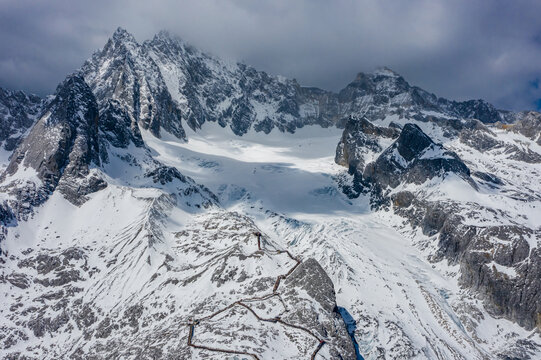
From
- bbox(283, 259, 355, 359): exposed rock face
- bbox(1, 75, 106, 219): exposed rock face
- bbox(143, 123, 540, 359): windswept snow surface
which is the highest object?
bbox(1, 75, 106, 219): exposed rock face

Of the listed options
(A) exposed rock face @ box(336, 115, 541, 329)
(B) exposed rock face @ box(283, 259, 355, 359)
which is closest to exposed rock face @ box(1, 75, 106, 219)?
(B) exposed rock face @ box(283, 259, 355, 359)

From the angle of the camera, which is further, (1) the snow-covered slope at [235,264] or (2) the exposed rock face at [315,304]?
(1) the snow-covered slope at [235,264]

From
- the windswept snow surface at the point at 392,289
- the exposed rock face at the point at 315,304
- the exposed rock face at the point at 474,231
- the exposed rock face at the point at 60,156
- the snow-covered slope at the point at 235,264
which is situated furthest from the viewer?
the exposed rock face at the point at 60,156

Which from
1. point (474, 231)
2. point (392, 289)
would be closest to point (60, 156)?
point (392, 289)

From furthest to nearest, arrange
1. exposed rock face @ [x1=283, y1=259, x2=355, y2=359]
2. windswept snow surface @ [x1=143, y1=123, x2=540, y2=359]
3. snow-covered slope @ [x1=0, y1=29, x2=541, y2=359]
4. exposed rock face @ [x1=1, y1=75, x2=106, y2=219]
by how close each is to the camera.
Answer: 1. exposed rock face @ [x1=1, y1=75, x2=106, y2=219]
2. windswept snow surface @ [x1=143, y1=123, x2=540, y2=359]
3. snow-covered slope @ [x1=0, y1=29, x2=541, y2=359]
4. exposed rock face @ [x1=283, y1=259, x2=355, y2=359]

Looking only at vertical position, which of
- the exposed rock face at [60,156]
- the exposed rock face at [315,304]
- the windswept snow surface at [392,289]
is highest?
the exposed rock face at [60,156]

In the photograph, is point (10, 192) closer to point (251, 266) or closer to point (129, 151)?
point (129, 151)

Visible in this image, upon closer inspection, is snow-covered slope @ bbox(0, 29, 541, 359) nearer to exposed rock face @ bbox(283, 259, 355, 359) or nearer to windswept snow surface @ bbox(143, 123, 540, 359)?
exposed rock face @ bbox(283, 259, 355, 359)

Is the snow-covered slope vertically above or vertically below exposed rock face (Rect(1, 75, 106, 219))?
below

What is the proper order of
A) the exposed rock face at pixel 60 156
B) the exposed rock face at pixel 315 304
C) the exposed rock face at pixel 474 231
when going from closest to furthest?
the exposed rock face at pixel 315 304, the exposed rock face at pixel 474 231, the exposed rock face at pixel 60 156

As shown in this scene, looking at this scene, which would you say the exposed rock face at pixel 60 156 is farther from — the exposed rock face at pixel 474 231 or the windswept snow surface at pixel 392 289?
the exposed rock face at pixel 474 231

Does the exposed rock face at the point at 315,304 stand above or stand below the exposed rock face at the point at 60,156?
below

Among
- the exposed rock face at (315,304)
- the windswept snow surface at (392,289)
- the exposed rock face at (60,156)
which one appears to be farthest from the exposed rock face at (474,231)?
the exposed rock face at (60,156)
